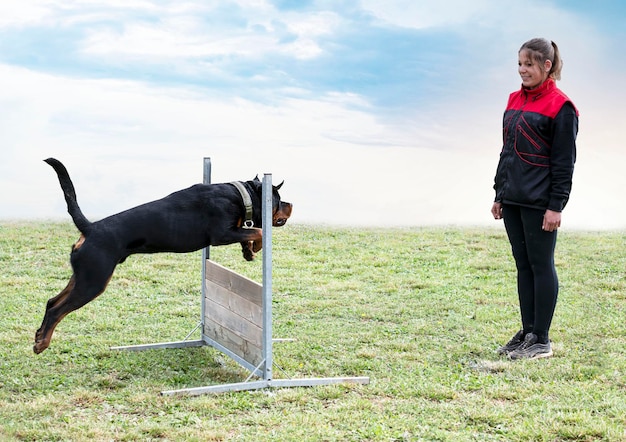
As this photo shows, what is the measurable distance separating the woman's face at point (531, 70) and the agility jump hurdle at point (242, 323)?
1865 mm

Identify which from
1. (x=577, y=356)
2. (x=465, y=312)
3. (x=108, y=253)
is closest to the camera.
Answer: (x=108, y=253)

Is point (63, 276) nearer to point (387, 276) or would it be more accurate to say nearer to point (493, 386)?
point (387, 276)

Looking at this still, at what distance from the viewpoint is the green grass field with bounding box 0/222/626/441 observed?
3.99 meters

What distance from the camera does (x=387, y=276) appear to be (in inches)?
336

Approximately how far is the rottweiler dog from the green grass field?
2.03 ft

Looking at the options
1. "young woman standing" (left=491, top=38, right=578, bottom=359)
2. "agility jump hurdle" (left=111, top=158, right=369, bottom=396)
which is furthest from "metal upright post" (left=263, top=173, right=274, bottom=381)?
"young woman standing" (left=491, top=38, right=578, bottom=359)

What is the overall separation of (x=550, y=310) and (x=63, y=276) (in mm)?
5390

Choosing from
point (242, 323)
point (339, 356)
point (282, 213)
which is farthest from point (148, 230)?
point (339, 356)

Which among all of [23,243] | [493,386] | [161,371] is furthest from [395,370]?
[23,243]

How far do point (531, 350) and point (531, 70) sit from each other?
1.91 meters

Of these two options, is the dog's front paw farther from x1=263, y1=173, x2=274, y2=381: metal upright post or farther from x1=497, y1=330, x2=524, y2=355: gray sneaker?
x1=497, y1=330, x2=524, y2=355: gray sneaker

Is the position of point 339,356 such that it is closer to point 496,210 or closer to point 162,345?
point 162,345

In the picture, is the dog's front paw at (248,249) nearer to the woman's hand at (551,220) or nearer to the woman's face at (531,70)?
the woman's hand at (551,220)

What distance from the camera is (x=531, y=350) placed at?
5.30 m
